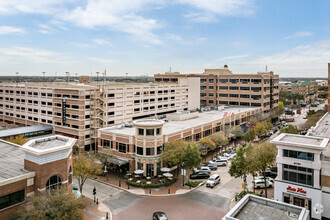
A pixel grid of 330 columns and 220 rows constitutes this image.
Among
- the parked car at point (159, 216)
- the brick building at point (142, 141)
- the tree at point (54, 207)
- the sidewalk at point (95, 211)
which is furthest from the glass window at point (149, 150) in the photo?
the tree at point (54, 207)

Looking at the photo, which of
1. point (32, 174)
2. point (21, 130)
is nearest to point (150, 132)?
point (32, 174)

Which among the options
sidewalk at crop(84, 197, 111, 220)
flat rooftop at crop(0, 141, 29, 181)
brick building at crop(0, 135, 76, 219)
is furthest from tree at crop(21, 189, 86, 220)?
sidewalk at crop(84, 197, 111, 220)

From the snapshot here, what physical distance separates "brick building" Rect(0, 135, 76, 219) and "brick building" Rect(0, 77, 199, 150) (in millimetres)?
29324

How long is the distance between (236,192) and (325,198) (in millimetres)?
13228

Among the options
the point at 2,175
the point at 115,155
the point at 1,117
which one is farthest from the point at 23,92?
the point at 2,175

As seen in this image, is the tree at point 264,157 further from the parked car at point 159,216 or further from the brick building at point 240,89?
the brick building at point 240,89

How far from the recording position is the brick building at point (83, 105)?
2498 inches

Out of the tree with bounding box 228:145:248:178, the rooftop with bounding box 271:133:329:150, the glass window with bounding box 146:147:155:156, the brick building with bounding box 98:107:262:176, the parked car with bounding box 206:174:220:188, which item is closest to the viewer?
the rooftop with bounding box 271:133:329:150

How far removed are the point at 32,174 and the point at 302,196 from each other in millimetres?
33161

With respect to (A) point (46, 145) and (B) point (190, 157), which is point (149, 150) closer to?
(B) point (190, 157)

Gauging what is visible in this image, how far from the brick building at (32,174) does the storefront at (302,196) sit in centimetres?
2785

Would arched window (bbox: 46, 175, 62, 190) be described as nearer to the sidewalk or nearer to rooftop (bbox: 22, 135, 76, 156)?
rooftop (bbox: 22, 135, 76, 156)

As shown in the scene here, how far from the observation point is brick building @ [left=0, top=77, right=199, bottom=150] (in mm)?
63438

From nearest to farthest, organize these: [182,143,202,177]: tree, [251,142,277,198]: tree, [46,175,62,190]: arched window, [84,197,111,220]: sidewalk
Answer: [46,175,62,190]: arched window → [84,197,111,220]: sidewalk → [251,142,277,198]: tree → [182,143,202,177]: tree
